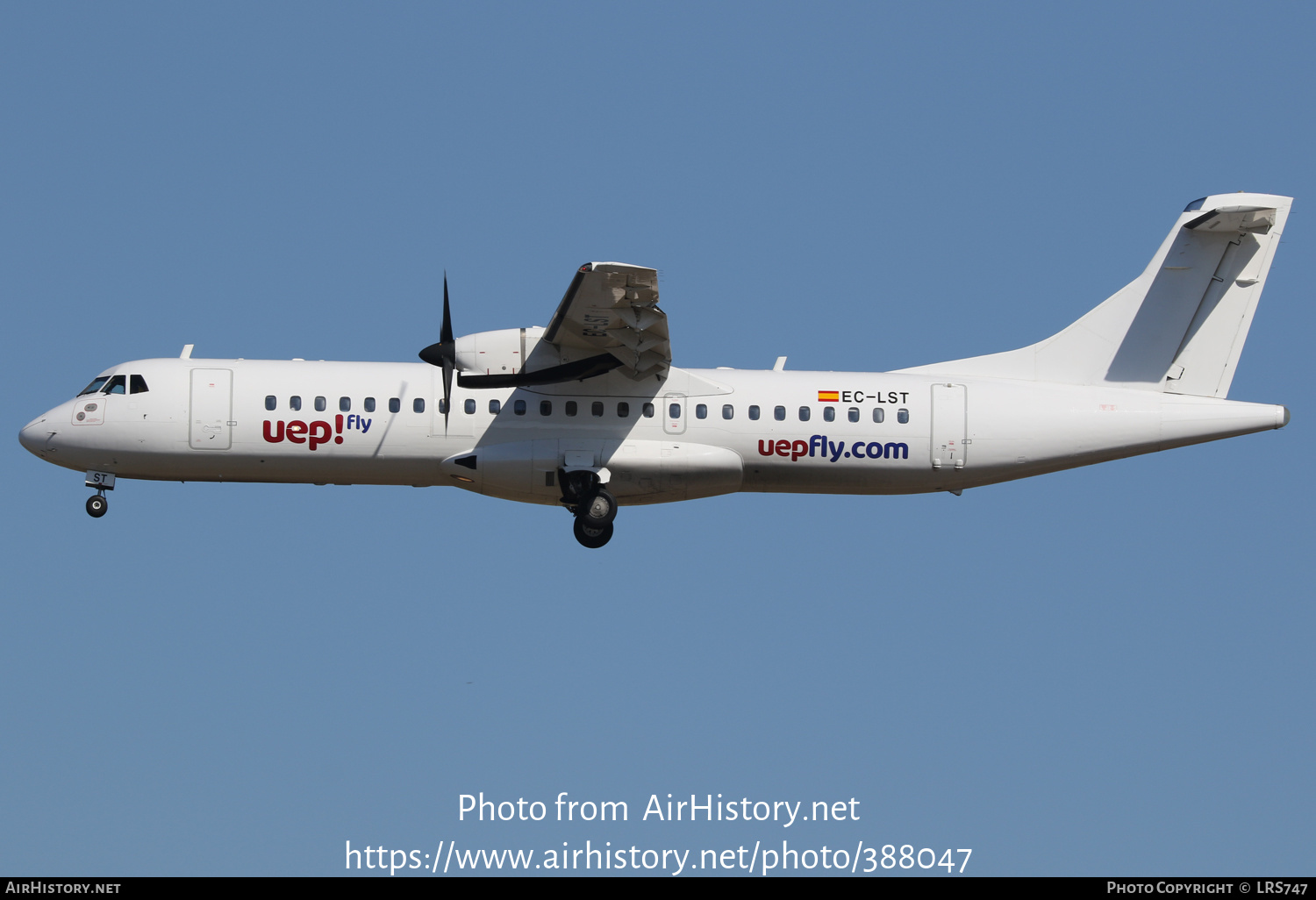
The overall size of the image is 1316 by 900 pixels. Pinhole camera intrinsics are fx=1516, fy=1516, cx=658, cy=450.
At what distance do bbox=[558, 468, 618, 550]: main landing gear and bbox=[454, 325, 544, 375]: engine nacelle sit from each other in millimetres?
1805

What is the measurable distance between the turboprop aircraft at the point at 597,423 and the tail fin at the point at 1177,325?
173mm

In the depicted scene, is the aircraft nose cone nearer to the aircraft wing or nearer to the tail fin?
the aircraft wing

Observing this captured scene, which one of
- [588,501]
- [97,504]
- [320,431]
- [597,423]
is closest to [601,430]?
[597,423]

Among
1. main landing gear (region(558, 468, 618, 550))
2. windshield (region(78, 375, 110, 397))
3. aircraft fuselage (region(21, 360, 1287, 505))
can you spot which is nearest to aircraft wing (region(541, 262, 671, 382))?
aircraft fuselage (region(21, 360, 1287, 505))

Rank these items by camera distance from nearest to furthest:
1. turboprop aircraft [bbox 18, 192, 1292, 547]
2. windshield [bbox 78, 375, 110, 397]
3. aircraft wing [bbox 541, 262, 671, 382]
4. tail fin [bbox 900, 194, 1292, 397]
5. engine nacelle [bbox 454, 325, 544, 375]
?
1. aircraft wing [bbox 541, 262, 671, 382]
2. engine nacelle [bbox 454, 325, 544, 375]
3. turboprop aircraft [bbox 18, 192, 1292, 547]
4. windshield [bbox 78, 375, 110, 397]
5. tail fin [bbox 900, 194, 1292, 397]

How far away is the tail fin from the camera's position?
23.8 m

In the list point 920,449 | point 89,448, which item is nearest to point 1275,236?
point 920,449

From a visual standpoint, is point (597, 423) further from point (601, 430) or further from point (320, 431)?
point (320, 431)

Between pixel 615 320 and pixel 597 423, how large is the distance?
1928 millimetres

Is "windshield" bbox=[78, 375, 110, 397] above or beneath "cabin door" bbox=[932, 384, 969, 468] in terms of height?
above

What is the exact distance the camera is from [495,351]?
71.2 ft

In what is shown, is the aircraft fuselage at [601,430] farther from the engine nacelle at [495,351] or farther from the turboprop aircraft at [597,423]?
the engine nacelle at [495,351]
